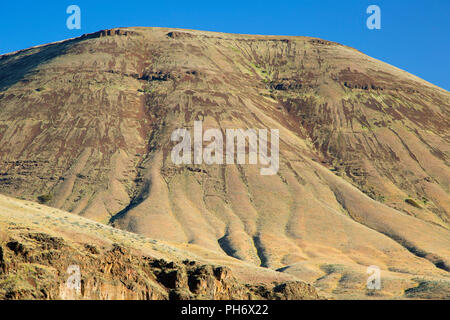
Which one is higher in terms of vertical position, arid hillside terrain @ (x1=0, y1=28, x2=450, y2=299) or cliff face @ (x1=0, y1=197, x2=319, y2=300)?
arid hillside terrain @ (x1=0, y1=28, x2=450, y2=299)

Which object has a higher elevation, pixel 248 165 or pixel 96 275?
pixel 248 165

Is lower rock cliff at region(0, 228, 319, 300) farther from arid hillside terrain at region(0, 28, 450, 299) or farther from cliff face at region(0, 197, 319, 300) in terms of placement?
arid hillside terrain at region(0, 28, 450, 299)

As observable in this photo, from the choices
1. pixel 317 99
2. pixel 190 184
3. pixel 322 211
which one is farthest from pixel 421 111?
pixel 190 184

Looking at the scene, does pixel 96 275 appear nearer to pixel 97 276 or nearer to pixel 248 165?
pixel 97 276

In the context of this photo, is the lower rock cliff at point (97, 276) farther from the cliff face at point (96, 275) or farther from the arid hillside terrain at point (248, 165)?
the arid hillside terrain at point (248, 165)

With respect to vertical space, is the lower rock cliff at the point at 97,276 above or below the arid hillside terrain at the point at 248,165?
below

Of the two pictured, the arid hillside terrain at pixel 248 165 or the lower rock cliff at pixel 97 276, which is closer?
the lower rock cliff at pixel 97 276

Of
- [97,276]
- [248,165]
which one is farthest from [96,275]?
[248,165]

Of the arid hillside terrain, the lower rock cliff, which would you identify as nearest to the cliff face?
the lower rock cliff

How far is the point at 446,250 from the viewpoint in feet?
363

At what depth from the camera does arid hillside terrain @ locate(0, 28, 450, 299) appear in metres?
108

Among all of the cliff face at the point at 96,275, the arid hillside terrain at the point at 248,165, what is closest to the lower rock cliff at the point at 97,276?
the cliff face at the point at 96,275

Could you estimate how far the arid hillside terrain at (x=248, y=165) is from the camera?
108 m

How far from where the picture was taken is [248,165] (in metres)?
133
